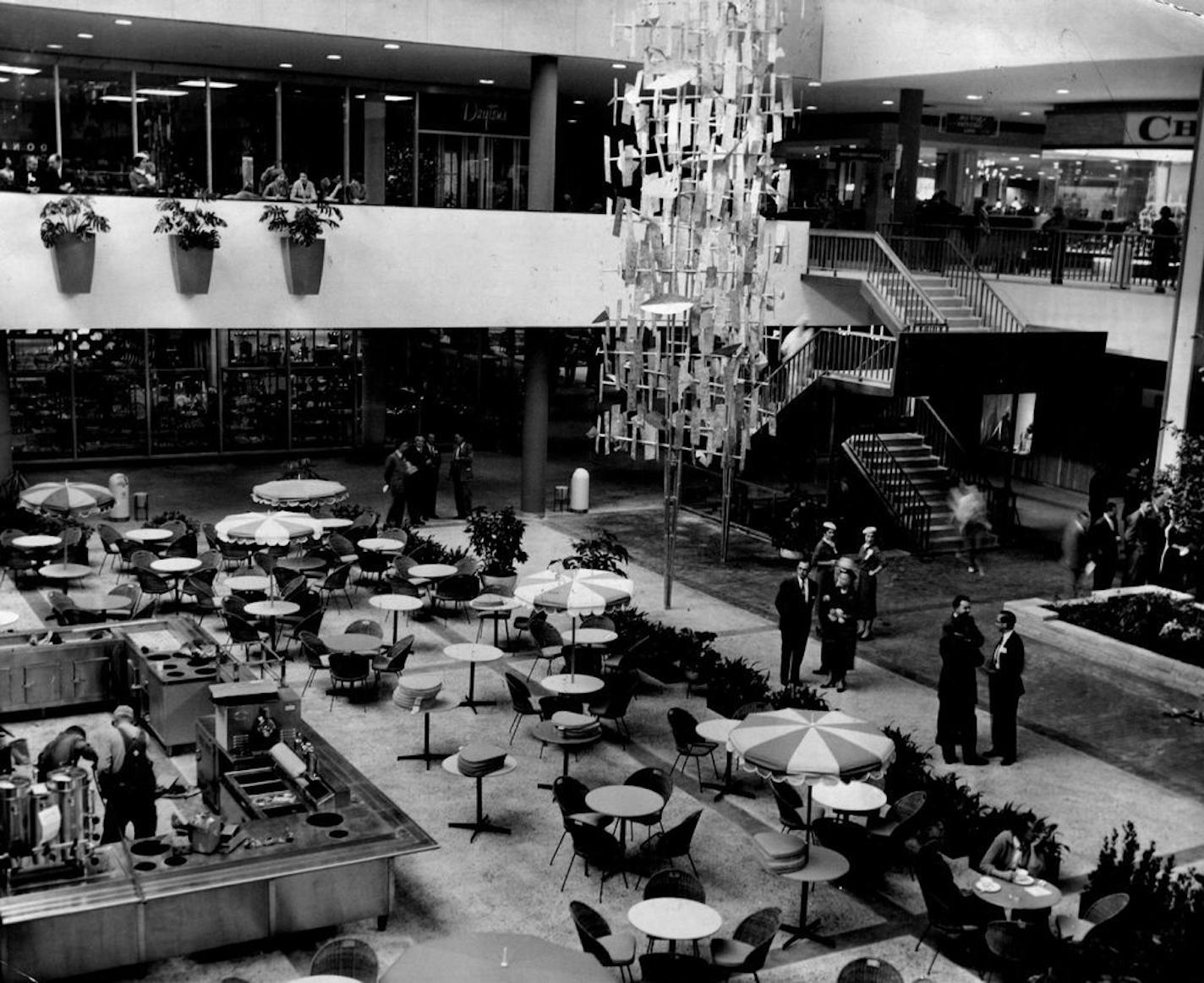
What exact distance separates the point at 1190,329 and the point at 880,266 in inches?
234

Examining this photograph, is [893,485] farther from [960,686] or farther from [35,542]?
[35,542]

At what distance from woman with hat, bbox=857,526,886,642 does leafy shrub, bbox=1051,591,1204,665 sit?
3027 mm

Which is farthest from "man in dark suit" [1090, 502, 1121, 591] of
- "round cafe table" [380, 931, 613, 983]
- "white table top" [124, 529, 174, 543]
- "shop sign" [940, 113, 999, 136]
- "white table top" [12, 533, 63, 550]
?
"white table top" [12, 533, 63, 550]

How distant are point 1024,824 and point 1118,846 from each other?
1.98 metres

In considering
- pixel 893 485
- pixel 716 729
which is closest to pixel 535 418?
pixel 893 485

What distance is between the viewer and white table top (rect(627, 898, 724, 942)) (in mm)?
10414

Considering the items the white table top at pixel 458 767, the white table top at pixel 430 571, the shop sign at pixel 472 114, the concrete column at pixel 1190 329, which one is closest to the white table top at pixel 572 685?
the white table top at pixel 458 767

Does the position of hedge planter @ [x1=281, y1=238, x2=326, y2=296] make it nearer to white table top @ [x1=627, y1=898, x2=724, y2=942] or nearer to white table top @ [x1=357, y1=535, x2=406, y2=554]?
white table top @ [x1=357, y1=535, x2=406, y2=554]

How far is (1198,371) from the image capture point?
82.8 feet

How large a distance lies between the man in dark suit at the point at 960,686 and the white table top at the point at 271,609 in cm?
813

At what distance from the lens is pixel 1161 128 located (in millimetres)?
30344

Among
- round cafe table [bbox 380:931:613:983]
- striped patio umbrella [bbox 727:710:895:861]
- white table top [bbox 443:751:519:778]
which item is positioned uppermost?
striped patio umbrella [bbox 727:710:895:861]

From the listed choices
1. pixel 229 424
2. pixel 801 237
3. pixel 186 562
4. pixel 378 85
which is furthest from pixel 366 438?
pixel 186 562

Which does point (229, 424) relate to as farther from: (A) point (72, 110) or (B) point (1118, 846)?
(B) point (1118, 846)
